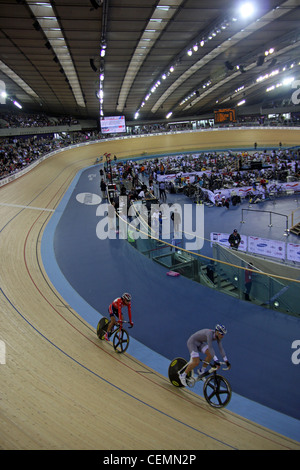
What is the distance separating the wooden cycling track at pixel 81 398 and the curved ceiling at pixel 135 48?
38.7ft

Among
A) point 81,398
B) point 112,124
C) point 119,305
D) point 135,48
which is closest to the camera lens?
point 81,398

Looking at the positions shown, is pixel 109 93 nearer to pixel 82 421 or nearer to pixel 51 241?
pixel 51 241

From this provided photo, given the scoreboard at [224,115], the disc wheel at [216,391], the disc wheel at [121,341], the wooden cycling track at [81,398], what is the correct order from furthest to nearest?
1. the scoreboard at [224,115]
2. the disc wheel at [121,341]
3. the disc wheel at [216,391]
4. the wooden cycling track at [81,398]

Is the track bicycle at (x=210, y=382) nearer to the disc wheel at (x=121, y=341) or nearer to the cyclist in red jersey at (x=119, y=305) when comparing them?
the disc wheel at (x=121, y=341)

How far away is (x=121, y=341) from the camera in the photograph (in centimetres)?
528

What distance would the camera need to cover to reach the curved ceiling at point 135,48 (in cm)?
1468

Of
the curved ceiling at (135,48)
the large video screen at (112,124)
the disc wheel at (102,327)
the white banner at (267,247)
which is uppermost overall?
the curved ceiling at (135,48)

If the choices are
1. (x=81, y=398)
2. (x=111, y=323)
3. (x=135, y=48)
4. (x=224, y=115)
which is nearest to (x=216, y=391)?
(x=81, y=398)

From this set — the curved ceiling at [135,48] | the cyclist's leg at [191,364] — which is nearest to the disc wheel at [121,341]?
the cyclist's leg at [191,364]

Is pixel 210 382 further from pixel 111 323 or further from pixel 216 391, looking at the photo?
pixel 111 323

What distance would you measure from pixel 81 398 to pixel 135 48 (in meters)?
20.3

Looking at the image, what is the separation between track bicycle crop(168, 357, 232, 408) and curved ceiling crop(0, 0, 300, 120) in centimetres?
1304

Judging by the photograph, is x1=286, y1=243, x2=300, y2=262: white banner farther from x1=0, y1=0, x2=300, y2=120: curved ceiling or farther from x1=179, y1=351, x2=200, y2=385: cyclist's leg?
x1=0, y1=0, x2=300, y2=120: curved ceiling

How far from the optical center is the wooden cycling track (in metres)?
3.62
